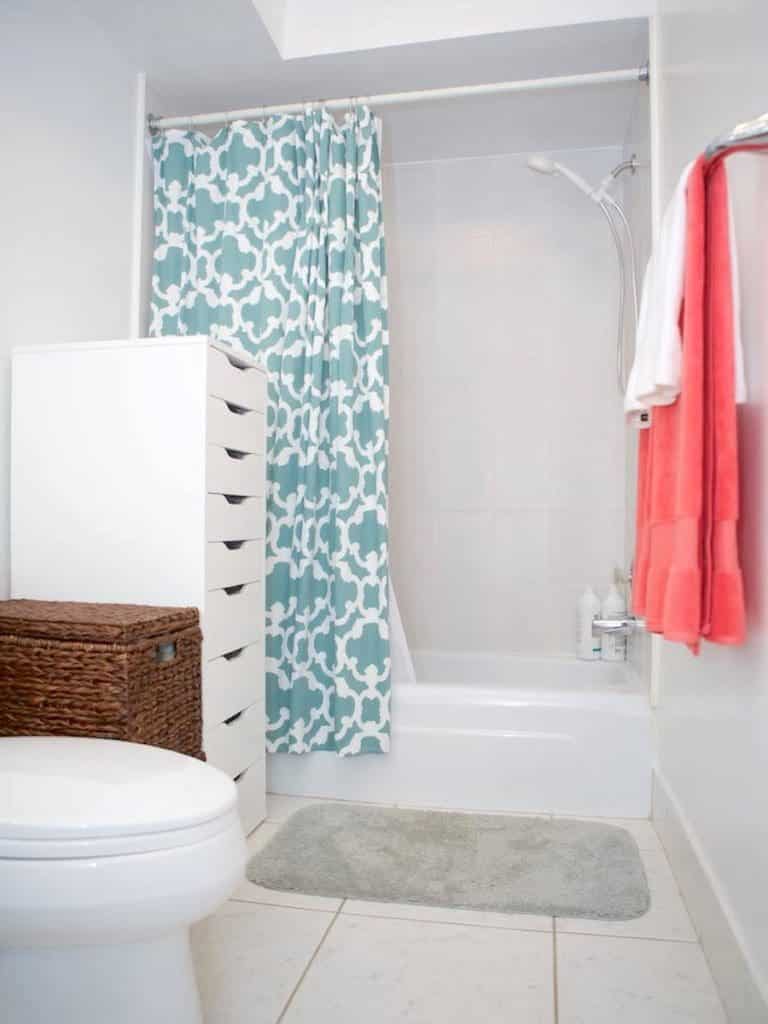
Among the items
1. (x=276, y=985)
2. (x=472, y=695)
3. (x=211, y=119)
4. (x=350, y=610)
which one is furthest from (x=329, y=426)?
(x=276, y=985)

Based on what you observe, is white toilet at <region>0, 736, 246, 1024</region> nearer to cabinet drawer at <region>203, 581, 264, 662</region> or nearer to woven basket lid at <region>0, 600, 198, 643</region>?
woven basket lid at <region>0, 600, 198, 643</region>

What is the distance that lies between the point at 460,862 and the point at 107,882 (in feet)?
3.57

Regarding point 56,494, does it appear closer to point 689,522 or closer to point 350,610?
point 350,610

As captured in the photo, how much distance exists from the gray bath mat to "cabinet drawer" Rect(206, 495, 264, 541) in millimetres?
788

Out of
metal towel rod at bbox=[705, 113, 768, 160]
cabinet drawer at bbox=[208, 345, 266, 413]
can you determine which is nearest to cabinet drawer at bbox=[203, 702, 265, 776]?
cabinet drawer at bbox=[208, 345, 266, 413]

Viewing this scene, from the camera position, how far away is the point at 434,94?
2.38m

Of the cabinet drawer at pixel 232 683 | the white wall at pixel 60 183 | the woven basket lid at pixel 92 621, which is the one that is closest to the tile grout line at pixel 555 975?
the cabinet drawer at pixel 232 683

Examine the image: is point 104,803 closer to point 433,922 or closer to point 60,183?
point 433,922

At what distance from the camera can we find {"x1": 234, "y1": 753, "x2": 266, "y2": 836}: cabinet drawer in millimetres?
2074

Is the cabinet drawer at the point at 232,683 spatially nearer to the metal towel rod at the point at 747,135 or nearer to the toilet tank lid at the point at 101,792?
the toilet tank lid at the point at 101,792

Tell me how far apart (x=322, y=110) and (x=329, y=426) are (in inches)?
37.5

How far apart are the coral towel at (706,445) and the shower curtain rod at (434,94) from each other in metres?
1.26

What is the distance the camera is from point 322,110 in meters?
2.41

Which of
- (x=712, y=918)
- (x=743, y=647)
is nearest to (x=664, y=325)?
(x=743, y=647)
